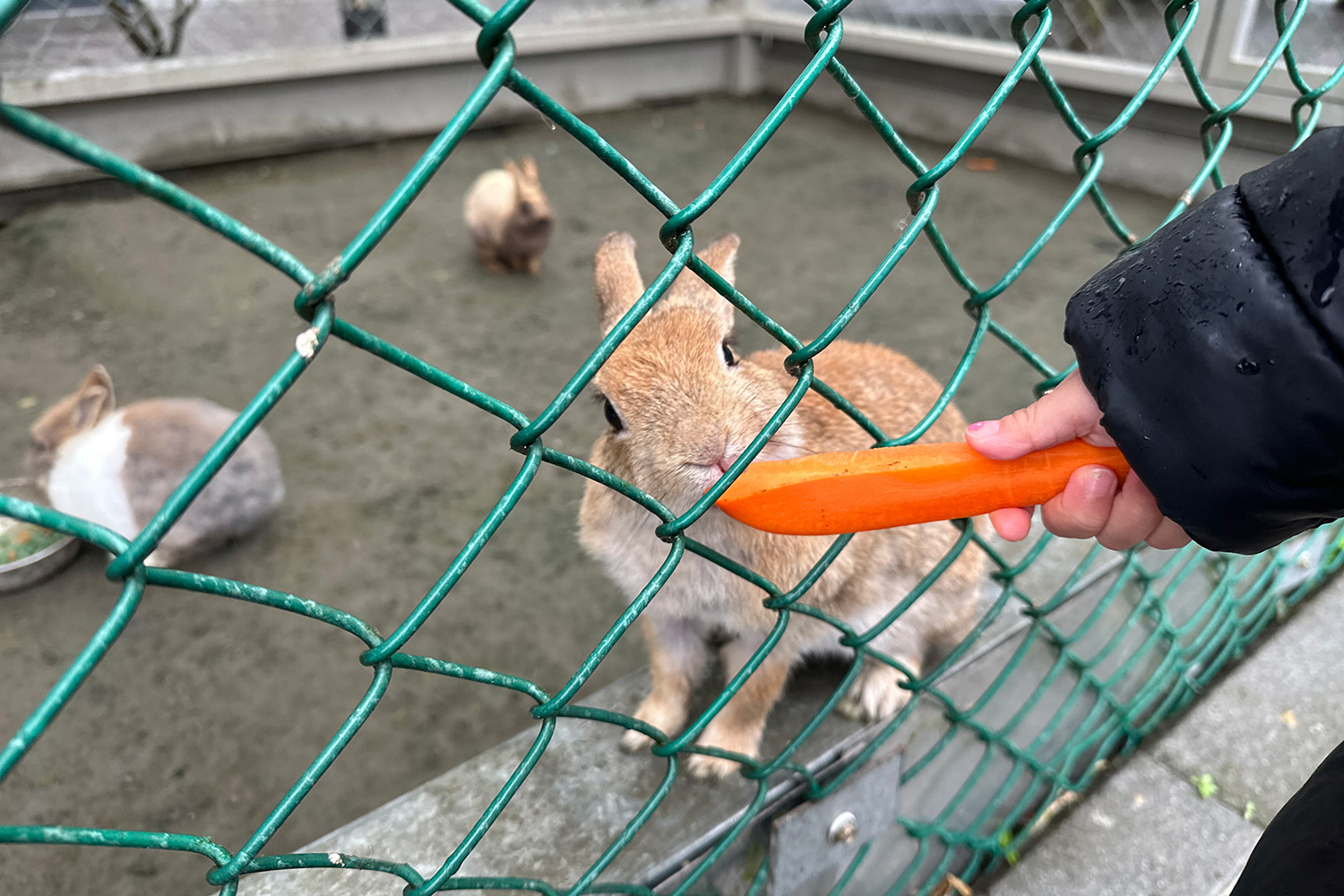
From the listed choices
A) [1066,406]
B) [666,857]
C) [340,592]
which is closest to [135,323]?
[340,592]

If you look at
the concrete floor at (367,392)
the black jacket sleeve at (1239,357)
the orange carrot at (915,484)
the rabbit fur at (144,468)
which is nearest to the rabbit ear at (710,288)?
the orange carrot at (915,484)

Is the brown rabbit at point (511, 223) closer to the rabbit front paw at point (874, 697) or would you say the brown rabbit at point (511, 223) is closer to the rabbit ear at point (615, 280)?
the rabbit ear at point (615, 280)

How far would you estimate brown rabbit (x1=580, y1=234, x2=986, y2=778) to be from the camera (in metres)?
1.19

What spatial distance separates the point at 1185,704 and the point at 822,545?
1212 millimetres

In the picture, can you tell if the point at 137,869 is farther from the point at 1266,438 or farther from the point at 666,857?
the point at 1266,438

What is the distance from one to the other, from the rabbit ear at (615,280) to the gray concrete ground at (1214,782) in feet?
4.21

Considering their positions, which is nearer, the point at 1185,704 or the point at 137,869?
the point at 137,869

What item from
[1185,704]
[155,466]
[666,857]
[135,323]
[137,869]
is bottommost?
[1185,704]

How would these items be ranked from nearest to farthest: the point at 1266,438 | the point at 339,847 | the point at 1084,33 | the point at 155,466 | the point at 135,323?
1. the point at 1266,438
2. the point at 339,847
3. the point at 155,466
4. the point at 135,323
5. the point at 1084,33

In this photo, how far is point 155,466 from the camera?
241 centimetres

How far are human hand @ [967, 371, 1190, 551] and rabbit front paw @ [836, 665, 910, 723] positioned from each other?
2.21 ft

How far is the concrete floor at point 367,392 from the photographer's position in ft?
6.55

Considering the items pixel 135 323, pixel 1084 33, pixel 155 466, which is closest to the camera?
pixel 155 466

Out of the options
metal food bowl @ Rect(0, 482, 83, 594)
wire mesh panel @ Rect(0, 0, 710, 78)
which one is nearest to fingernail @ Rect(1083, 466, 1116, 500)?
metal food bowl @ Rect(0, 482, 83, 594)
